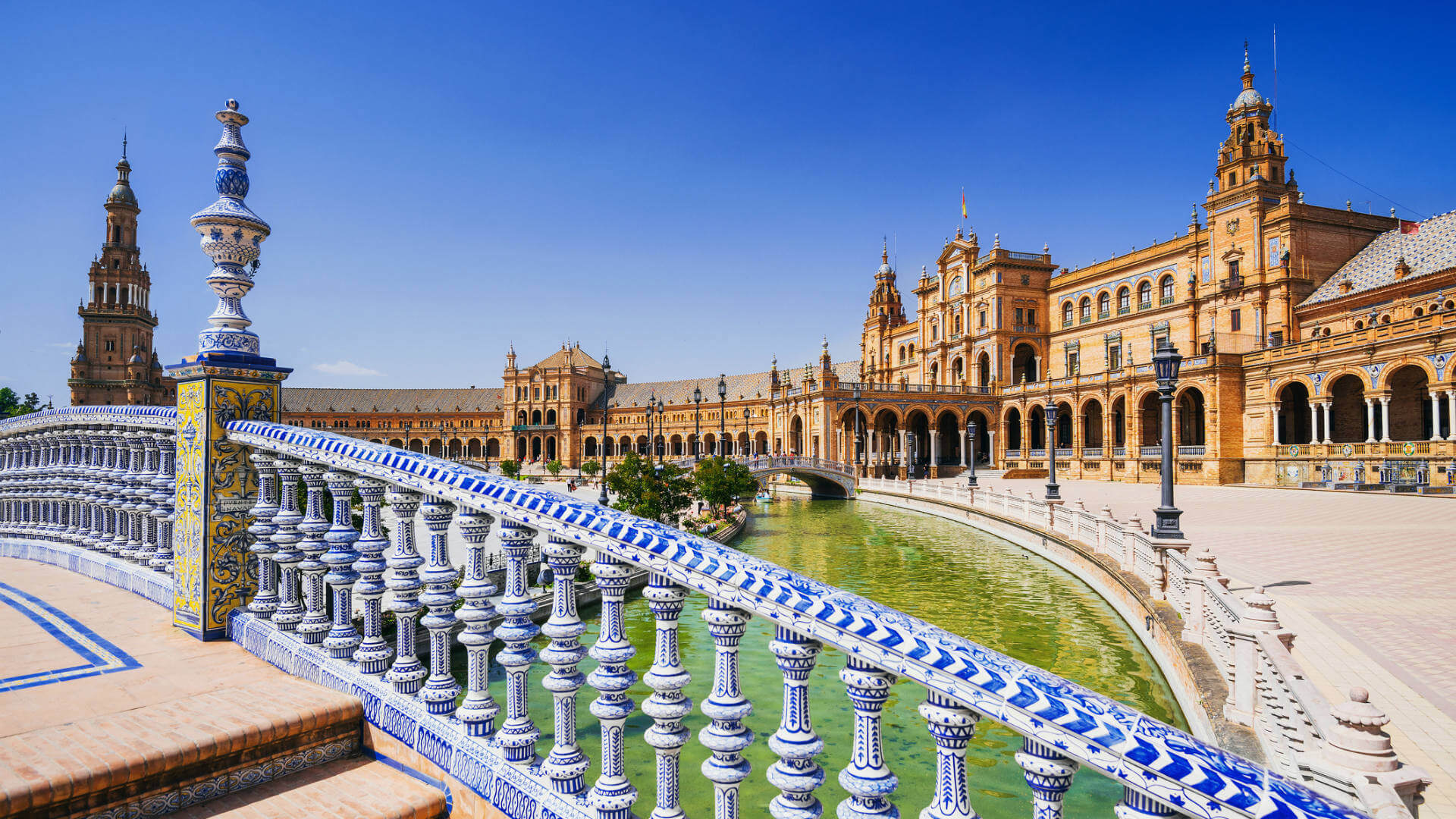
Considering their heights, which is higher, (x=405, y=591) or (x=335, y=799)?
(x=405, y=591)

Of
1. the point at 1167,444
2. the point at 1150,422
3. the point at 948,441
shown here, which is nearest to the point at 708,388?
the point at 948,441

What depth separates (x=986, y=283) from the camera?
174 feet

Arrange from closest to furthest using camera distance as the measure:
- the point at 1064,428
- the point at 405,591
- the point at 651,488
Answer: the point at 405,591
the point at 651,488
the point at 1064,428

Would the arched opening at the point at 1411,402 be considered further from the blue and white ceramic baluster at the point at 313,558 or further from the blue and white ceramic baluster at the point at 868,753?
the blue and white ceramic baluster at the point at 313,558

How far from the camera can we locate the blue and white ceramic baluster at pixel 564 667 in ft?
7.79

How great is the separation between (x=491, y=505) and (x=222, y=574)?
261 centimetres

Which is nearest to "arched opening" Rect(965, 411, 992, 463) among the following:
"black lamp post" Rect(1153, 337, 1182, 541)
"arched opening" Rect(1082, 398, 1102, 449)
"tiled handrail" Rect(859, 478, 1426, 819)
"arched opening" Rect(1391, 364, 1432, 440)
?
"arched opening" Rect(1082, 398, 1102, 449)

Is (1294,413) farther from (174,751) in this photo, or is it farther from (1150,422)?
(174,751)

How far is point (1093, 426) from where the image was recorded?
160ft

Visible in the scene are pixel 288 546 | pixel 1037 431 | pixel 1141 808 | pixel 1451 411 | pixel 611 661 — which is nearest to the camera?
pixel 1141 808

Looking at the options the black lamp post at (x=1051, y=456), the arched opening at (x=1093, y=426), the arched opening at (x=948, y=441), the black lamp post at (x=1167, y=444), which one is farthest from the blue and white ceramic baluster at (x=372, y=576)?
the arched opening at (x=948, y=441)

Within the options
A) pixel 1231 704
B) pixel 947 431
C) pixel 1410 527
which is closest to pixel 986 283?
pixel 947 431

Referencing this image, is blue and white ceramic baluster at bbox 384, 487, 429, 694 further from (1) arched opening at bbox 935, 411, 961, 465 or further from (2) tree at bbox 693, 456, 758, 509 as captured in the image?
(1) arched opening at bbox 935, 411, 961, 465

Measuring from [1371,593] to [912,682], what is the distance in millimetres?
7779
